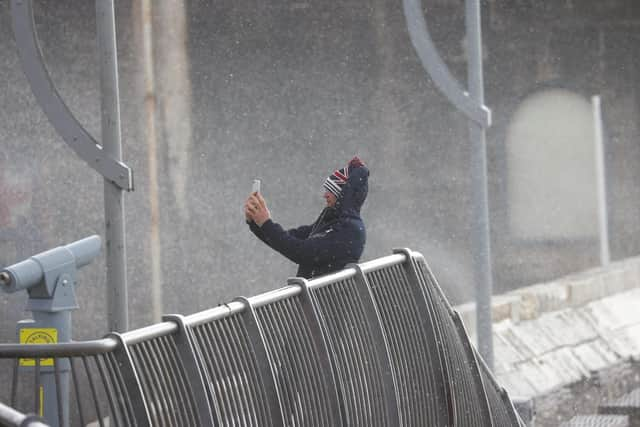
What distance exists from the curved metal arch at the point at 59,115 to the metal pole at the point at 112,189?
68mm

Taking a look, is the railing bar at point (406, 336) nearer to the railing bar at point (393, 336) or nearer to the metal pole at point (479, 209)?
the railing bar at point (393, 336)

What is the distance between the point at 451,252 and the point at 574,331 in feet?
7.32

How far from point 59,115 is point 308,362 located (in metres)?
2.15

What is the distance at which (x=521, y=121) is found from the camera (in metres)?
17.2

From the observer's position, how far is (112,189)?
271 inches

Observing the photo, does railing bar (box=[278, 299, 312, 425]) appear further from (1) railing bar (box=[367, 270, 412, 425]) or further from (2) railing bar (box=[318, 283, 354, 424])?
(1) railing bar (box=[367, 270, 412, 425])

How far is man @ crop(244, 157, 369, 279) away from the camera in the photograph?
6.95m

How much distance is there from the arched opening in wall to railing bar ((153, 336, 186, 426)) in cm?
1284

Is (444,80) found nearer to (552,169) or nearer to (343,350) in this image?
(343,350)

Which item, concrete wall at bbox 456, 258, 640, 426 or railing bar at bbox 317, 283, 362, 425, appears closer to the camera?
railing bar at bbox 317, 283, 362, 425

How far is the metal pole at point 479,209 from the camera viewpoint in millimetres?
9578

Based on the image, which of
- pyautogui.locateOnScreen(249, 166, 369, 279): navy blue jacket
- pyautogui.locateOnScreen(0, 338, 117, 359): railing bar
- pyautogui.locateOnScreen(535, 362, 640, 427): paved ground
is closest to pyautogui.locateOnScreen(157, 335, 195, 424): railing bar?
pyautogui.locateOnScreen(0, 338, 117, 359): railing bar

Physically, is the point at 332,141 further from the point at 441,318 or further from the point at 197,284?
the point at 441,318

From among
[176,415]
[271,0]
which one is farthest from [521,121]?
[176,415]
